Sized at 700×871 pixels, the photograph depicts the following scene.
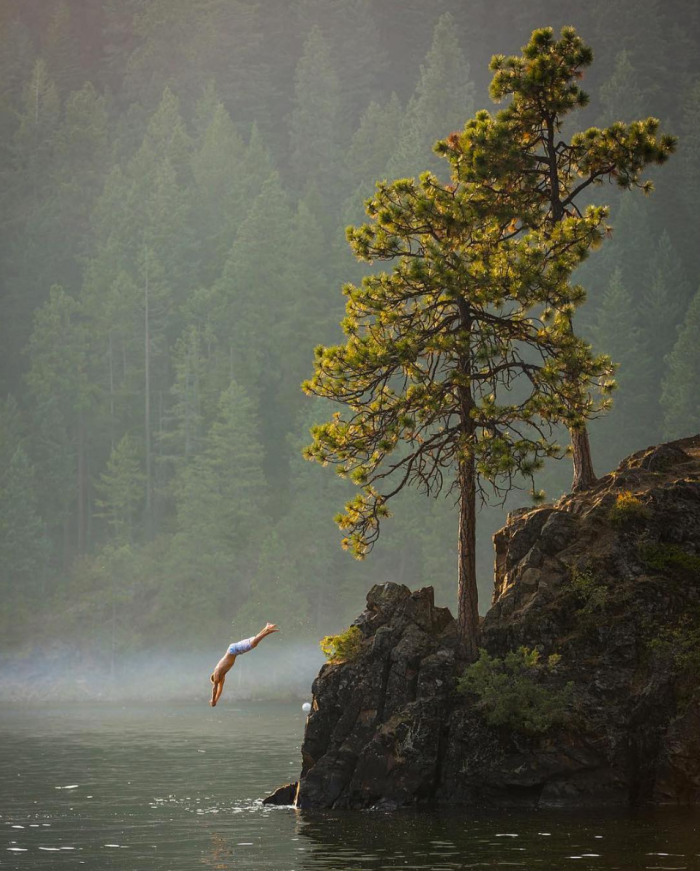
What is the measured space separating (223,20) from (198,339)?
6466cm

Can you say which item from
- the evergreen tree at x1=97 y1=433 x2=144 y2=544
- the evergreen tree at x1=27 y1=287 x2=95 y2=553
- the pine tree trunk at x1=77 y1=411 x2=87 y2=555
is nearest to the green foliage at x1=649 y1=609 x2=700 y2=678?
the evergreen tree at x1=97 y1=433 x2=144 y2=544

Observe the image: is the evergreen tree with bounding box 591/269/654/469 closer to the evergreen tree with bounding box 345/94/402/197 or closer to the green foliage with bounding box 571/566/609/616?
the evergreen tree with bounding box 345/94/402/197

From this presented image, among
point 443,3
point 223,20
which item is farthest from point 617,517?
point 443,3

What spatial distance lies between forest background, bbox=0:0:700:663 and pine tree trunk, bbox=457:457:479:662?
5616cm

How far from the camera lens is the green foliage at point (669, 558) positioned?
32.0 meters

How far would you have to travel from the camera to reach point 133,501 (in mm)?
105812

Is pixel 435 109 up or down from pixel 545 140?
up

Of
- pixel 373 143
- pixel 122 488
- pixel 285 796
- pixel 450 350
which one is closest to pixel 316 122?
pixel 373 143

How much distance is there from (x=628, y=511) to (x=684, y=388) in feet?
188

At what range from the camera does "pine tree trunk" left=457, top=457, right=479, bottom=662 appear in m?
32.3

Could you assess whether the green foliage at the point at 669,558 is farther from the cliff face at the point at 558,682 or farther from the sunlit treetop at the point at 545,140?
the sunlit treetop at the point at 545,140

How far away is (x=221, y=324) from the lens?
355 feet

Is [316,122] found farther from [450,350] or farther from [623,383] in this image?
[450,350]

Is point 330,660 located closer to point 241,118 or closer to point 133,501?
point 133,501
